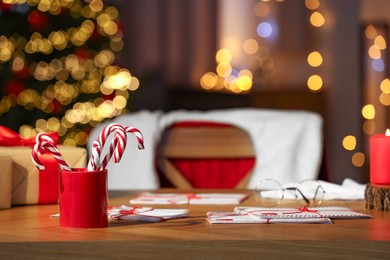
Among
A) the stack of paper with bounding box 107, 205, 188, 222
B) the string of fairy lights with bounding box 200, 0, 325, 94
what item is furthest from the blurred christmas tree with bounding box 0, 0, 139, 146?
the stack of paper with bounding box 107, 205, 188, 222

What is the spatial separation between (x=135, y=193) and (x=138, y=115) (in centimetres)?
72

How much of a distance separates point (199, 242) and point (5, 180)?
0.54 metres

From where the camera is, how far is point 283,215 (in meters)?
1.39

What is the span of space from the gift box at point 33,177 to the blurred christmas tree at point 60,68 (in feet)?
8.75

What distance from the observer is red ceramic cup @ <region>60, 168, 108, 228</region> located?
4.35 feet

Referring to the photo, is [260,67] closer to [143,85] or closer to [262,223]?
[143,85]

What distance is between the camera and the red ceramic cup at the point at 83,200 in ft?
4.35

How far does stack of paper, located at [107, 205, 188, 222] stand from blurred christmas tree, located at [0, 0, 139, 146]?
113 inches

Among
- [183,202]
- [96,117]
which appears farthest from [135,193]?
[96,117]

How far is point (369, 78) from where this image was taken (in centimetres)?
669

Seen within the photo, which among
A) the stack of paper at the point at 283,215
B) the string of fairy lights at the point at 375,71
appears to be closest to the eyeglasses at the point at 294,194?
the stack of paper at the point at 283,215

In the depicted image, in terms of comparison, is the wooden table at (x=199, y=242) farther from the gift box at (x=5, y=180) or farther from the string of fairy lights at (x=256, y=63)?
the string of fairy lights at (x=256, y=63)

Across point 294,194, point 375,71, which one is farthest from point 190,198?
point 375,71

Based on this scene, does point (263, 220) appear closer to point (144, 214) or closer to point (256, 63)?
point (144, 214)
